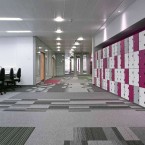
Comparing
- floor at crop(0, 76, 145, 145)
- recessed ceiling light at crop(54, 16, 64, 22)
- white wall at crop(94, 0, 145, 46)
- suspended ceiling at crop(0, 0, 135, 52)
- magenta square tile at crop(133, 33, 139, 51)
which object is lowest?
floor at crop(0, 76, 145, 145)

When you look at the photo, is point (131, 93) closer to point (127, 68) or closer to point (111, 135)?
point (127, 68)

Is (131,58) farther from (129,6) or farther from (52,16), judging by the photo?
(52,16)

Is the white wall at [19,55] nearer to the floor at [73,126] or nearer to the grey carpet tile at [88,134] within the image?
the floor at [73,126]

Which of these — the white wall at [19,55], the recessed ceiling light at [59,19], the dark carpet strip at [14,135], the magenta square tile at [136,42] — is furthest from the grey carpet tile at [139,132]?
the white wall at [19,55]

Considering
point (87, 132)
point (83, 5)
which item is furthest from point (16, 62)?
point (87, 132)

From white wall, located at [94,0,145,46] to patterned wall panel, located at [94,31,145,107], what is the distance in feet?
1.44

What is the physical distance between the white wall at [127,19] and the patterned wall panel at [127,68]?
0.44m

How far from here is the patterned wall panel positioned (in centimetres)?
506

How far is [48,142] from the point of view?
2701mm

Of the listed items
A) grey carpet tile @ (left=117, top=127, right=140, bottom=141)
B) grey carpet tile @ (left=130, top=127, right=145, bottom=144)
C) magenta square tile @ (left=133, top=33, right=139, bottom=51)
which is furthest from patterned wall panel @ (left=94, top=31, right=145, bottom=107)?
grey carpet tile @ (left=117, top=127, right=140, bottom=141)

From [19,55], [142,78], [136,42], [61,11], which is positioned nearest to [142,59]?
[142,78]

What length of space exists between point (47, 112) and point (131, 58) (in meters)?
2.77

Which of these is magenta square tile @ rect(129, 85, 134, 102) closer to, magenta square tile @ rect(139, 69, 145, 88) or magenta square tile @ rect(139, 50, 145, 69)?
magenta square tile @ rect(139, 69, 145, 88)

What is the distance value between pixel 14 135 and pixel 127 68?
4008 mm
